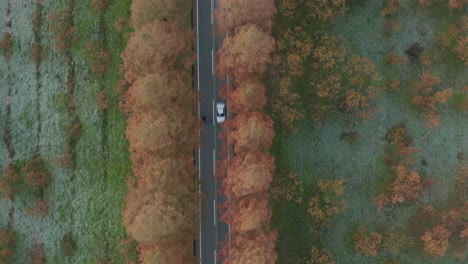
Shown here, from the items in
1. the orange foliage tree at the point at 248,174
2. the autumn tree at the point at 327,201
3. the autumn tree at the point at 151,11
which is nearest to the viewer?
the orange foliage tree at the point at 248,174

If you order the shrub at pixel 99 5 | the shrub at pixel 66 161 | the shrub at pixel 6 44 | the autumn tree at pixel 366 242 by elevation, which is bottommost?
the autumn tree at pixel 366 242

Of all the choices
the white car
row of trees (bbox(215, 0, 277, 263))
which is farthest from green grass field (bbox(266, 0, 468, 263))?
row of trees (bbox(215, 0, 277, 263))

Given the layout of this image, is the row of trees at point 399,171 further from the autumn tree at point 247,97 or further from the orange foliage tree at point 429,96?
the autumn tree at point 247,97

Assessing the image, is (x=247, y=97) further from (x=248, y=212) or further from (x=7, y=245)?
(x=7, y=245)

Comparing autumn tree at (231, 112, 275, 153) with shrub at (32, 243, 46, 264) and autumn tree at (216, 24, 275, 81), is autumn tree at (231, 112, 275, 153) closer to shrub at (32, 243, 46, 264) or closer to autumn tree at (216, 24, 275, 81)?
autumn tree at (216, 24, 275, 81)

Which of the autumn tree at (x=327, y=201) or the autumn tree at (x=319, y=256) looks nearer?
the autumn tree at (x=319, y=256)

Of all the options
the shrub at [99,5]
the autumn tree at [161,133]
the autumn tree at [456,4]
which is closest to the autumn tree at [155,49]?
the autumn tree at [161,133]

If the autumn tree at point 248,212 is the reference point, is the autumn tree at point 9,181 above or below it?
above
